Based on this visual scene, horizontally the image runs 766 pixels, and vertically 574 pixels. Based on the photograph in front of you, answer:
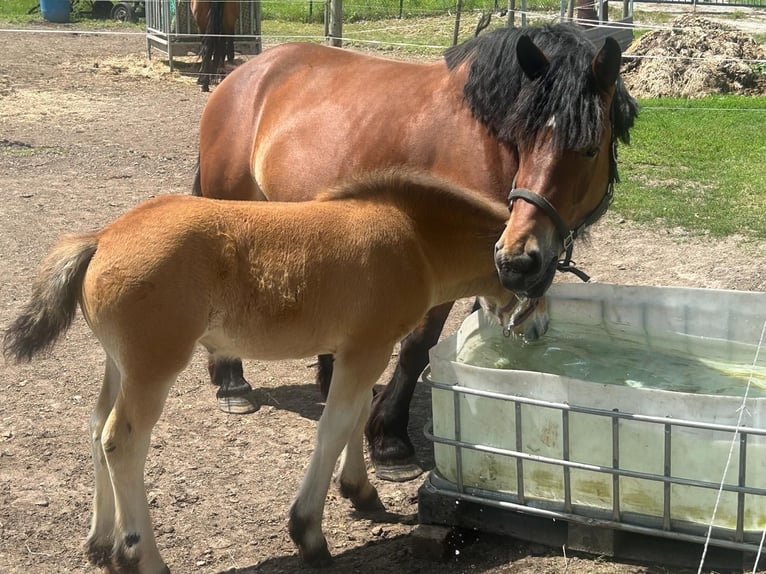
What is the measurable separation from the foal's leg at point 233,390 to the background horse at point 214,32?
392 inches

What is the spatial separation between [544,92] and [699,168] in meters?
5.98

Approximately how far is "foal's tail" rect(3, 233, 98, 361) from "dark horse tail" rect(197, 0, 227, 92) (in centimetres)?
1176

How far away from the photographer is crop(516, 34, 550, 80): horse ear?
370 centimetres

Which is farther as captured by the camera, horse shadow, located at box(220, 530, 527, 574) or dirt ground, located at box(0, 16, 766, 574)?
dirt ground, located at box(0, 16, 766, 574)

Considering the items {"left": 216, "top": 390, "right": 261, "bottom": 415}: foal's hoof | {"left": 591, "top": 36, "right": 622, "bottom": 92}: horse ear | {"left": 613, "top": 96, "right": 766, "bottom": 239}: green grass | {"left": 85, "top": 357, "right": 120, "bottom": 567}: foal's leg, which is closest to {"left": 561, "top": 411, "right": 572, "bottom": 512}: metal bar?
{"left": 591, "top": 36, "right": 622, "bottom": 92}: horse ear

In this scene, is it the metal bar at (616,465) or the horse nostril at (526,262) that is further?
the horse nostril at (526,262)

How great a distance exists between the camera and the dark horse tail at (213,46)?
14711 mm

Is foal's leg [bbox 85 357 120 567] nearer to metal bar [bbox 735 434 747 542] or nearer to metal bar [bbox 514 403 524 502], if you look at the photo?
metal bar [bbox 514 403 524 502]

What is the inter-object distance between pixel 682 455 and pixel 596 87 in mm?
1438

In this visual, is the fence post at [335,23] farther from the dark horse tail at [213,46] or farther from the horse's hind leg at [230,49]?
the horse's hind leg at [230,49]

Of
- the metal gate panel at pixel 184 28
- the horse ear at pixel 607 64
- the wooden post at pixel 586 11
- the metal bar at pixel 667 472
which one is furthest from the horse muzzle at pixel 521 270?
the metal gate panel at pixel 184 28

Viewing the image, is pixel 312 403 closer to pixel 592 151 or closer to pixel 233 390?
pixel 233 390

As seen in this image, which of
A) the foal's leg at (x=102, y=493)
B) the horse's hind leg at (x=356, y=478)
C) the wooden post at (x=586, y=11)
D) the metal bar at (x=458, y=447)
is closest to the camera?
the foal's leg at (x=102, y=493)

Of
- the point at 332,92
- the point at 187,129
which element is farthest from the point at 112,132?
the point at 332,92
